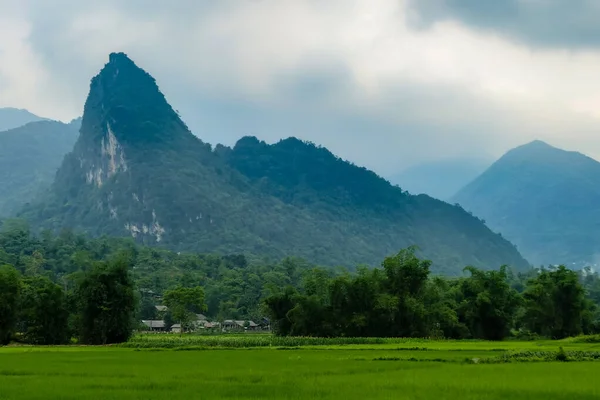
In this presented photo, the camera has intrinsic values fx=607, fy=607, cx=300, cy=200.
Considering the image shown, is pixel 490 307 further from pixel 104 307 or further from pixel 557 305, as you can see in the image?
pixel 104 307

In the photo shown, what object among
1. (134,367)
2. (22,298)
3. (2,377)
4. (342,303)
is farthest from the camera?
(342,303)

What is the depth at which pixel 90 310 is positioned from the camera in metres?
46.4

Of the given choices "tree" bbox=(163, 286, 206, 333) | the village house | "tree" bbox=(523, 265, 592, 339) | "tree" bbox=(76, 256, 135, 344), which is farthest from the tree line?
the village house

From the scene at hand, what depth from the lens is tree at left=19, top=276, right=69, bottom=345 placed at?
148 ft

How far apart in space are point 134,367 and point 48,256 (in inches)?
3803

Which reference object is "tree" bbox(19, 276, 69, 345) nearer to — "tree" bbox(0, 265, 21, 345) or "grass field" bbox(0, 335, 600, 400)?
"tree" bbox(0, 265, 21, 345)

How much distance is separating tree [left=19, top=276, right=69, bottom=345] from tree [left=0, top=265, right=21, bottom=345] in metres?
0.78

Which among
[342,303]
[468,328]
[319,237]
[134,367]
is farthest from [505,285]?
[319,237]

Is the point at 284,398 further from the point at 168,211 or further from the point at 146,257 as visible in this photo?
the point at 168,211

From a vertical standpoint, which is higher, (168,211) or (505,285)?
(168,211)

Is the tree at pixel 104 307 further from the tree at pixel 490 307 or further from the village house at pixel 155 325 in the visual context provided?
the village house at pixel 155 325

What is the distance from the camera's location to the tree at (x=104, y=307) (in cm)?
4619

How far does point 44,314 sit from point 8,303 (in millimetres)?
2726

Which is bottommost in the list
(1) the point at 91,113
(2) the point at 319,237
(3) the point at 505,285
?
(3) the point at 505,285
